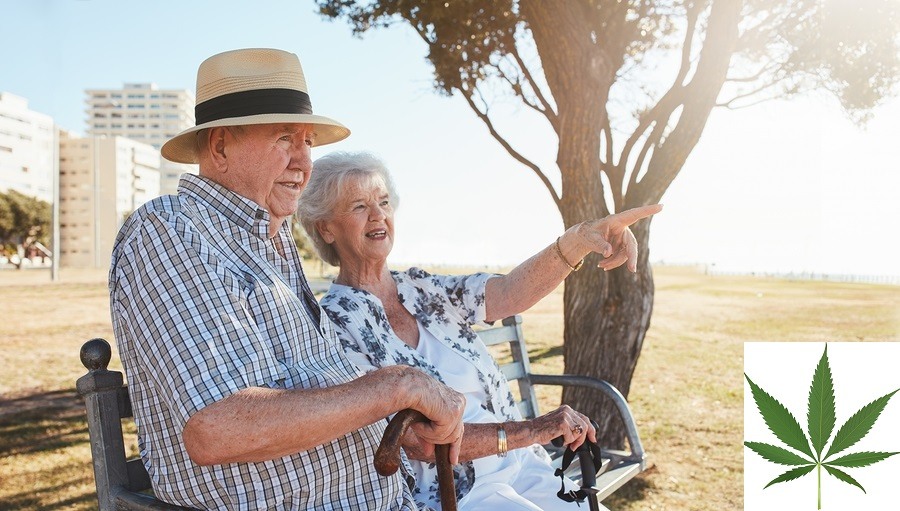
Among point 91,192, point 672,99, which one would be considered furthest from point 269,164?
point 91,192

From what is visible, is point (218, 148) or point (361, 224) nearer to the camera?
point (218, 148)

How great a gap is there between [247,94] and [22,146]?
87.6 metres

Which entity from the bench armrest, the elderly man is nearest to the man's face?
the elderly man

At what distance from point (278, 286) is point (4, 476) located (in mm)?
4441

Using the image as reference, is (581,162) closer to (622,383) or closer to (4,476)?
(622,383)

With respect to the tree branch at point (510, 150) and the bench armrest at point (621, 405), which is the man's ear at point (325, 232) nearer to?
the bench armrest at point (621, 405)

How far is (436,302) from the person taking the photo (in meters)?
2.89

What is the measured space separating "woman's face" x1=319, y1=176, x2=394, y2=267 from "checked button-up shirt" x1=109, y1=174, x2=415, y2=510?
712 mm

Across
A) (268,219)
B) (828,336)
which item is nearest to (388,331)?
(268,219)

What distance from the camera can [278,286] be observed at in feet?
6.03

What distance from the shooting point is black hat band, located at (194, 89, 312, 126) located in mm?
1952

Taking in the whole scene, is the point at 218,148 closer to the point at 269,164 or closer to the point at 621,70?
the point at 269,164

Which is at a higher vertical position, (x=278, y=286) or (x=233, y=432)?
(x=278, y=286)

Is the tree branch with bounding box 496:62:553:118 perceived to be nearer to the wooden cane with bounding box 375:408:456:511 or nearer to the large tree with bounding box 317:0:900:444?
the large tree with bounding box 317:0:900:444
